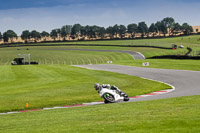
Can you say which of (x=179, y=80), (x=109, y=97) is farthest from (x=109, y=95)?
(x=179, y=80)

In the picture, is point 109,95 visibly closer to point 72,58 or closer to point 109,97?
point 109,97

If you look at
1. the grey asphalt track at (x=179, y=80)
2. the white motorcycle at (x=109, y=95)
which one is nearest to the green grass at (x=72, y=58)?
the grey asphalt track at (x=179, y=80)

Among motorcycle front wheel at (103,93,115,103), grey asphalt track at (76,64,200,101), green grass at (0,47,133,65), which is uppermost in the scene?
motorcycle front wheel at (103,93,115,103)

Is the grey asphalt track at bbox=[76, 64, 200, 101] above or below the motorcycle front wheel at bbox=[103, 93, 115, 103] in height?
below

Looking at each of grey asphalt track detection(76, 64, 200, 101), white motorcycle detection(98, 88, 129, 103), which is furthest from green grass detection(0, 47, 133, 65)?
white motorcycle detection(98, 88, 129, 103)

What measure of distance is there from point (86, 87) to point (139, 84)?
5.20m

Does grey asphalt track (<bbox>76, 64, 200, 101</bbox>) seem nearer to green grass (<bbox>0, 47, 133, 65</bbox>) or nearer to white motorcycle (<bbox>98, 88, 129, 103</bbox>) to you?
white motorcycle (<bbox>98, 88, 129, 103</bbox>)

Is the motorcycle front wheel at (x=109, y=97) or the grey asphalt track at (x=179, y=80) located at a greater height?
the motorcycle front wheel at (x=109, y=97)

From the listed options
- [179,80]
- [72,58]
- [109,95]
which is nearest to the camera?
[109,95]

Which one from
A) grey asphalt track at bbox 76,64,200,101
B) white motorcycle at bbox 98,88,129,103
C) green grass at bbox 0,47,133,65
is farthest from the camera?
green grass at bbox 0,47,133,65

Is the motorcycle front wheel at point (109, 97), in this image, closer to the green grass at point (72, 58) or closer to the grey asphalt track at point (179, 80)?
the grey asphalt track at point (179, 80)

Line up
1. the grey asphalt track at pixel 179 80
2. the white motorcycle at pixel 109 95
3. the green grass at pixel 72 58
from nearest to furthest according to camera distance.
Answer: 1. the white motorcycle at pixel 109 95
2. the grey asphalt track at pixel 179 80
3. the green grass at pixel 72 58

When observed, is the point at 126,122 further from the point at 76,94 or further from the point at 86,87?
the point at 86,87

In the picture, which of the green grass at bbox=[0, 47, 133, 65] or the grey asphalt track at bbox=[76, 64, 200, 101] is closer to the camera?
the grey asphalt track at bbox=[76, 64, 200, 101]
